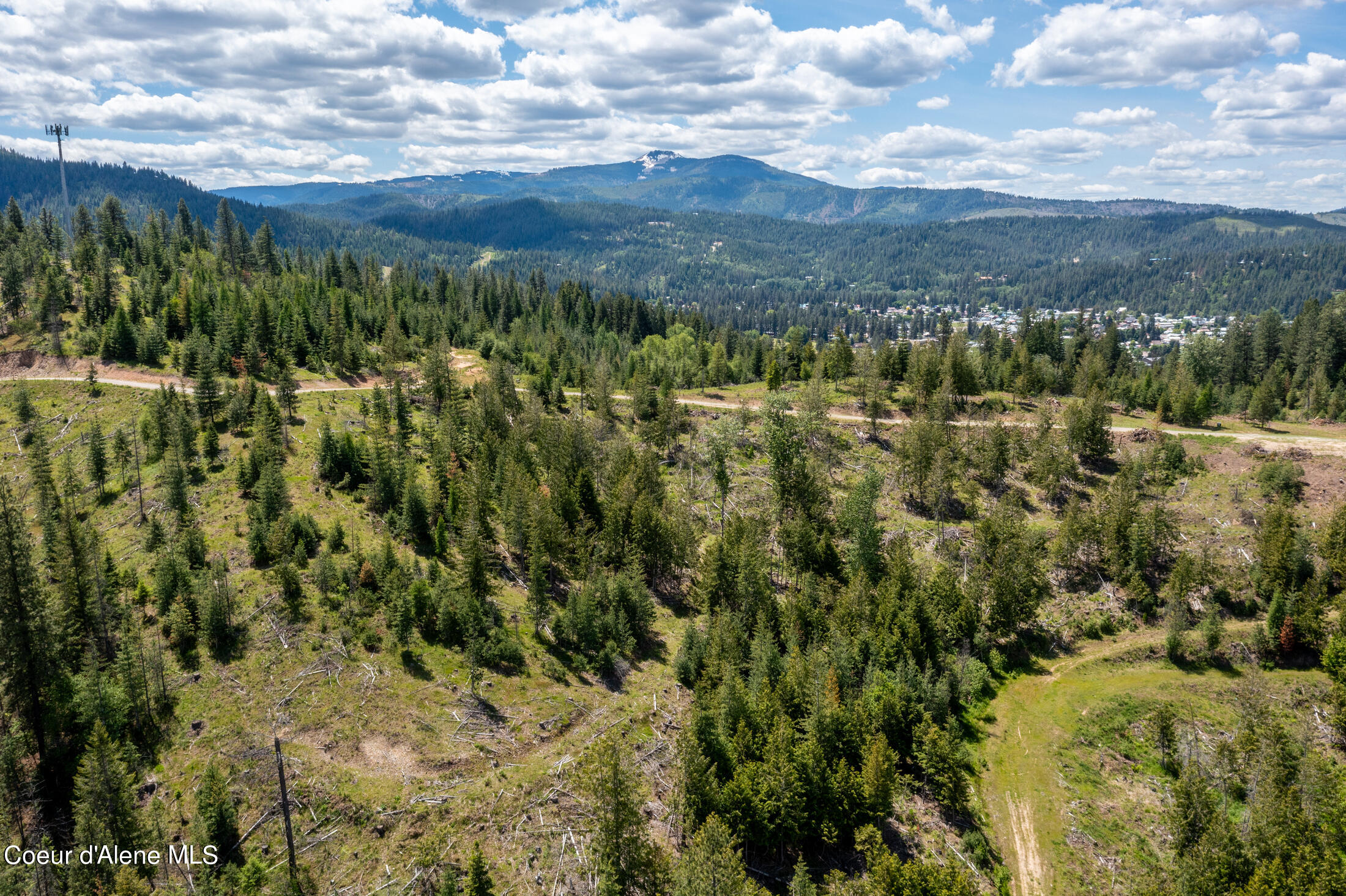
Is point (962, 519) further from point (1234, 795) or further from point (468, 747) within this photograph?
point (468, 747)

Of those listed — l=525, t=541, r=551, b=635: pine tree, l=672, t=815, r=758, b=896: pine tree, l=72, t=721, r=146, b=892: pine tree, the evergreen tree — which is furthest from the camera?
the evergreen tree

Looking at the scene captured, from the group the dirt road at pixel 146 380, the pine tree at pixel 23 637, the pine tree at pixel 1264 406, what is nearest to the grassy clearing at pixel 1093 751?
the dirt road at pixel 146 380

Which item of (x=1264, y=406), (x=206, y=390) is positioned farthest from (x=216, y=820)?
(x=1264, y=406)

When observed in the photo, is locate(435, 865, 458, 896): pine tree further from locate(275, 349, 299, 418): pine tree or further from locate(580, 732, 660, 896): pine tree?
locate(275, 349, 299, 418): pine tree

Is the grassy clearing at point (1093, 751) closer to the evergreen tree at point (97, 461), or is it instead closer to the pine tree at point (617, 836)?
the pine tree at point (617, 836)

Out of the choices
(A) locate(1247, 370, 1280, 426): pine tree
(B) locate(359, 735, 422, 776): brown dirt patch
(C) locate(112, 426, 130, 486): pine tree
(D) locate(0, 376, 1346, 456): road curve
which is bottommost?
(B) locate(359, 735, 422, 776): brown dirt patch

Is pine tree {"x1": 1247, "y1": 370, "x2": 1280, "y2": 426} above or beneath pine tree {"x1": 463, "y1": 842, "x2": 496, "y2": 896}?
above

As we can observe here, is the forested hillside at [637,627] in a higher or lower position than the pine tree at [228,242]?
lower

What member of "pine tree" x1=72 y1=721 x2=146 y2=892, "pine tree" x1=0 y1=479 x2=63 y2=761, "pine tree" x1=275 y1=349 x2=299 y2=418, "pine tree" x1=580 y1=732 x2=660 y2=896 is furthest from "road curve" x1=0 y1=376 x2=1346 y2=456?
"pine tree" x1=580 y1=732 x2=660 y2=896

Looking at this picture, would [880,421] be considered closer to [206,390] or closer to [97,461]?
[206,390]

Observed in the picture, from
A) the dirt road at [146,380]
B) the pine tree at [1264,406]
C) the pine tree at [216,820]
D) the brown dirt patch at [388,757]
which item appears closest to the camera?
the pine tree at [216,820]
